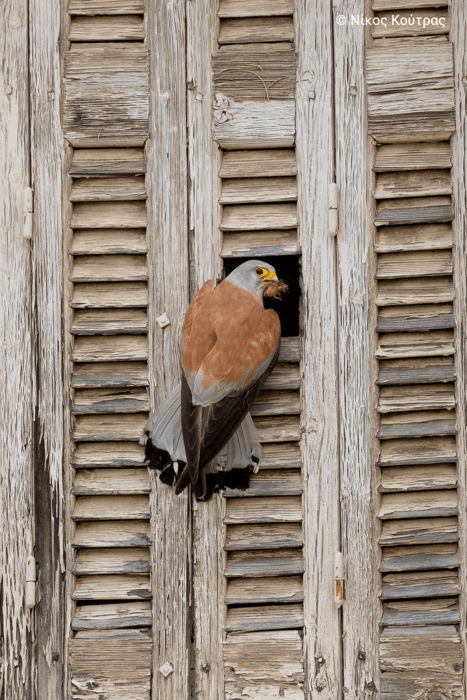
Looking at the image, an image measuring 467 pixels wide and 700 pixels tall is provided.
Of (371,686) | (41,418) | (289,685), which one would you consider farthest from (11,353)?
(371,686)

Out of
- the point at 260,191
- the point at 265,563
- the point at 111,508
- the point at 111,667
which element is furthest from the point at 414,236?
the point at 111,667

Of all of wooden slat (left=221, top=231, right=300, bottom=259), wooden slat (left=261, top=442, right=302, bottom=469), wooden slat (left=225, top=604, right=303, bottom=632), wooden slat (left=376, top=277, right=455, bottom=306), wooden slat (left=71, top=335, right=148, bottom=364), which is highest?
wooden slat (left=221, top=231, right=300, bottom=259)

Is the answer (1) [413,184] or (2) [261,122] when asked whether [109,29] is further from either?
(1) [413,184]

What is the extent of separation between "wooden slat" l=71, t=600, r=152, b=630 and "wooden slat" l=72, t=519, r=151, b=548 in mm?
183

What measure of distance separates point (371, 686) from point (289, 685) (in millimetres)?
241

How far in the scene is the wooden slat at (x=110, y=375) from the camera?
1874mm

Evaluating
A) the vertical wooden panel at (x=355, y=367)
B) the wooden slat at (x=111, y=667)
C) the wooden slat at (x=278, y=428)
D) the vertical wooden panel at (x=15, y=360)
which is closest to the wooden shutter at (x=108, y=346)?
the wooden slat at (x=111, y=667)

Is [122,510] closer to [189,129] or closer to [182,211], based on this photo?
[182,211]

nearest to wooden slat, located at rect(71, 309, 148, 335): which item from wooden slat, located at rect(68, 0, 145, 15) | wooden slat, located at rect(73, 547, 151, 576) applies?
wooden slat, located at rect(73, 547, 151, 576)

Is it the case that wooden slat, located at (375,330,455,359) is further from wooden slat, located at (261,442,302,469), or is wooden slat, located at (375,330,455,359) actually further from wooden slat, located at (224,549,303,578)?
wooden slat, located at (224,549,303,578)

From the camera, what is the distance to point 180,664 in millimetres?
1853

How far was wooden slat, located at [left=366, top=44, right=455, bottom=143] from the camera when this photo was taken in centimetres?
Answer: 184

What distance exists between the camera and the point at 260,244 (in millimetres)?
1871

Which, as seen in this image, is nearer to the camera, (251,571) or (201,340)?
(201,340)
